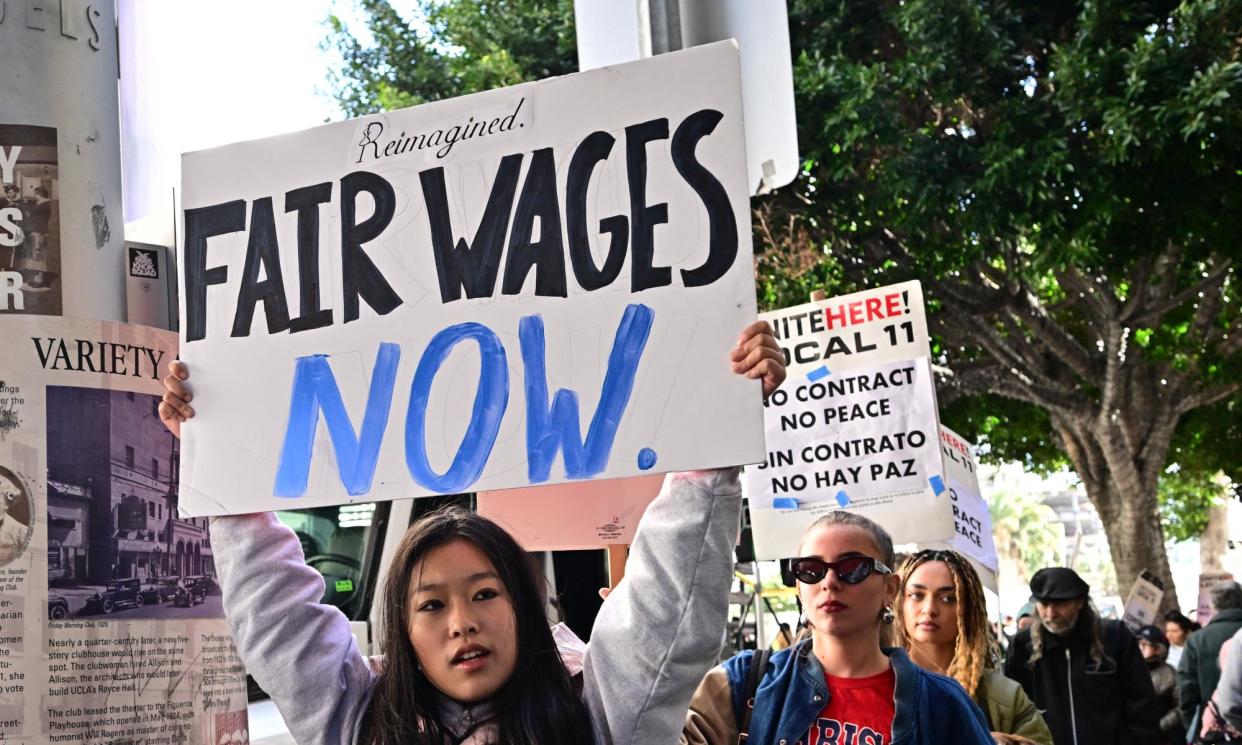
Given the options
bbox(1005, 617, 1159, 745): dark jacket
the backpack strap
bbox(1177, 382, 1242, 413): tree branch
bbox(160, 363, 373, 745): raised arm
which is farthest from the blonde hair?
bbox(1177, 382, 1242, 413): tree branch

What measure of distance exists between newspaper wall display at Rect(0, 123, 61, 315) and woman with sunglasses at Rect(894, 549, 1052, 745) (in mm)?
2843

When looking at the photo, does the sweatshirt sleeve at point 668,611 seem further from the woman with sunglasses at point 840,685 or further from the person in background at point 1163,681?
the person in background at point 1163,681

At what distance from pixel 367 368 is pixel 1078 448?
15.3 m

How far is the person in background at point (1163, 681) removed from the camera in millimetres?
9914

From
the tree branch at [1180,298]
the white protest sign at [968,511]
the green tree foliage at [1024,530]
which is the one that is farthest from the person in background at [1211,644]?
the green tree foliage at [1024,530]

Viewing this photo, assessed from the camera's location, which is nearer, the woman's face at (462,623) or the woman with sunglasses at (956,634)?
the woman's face at (462,623)

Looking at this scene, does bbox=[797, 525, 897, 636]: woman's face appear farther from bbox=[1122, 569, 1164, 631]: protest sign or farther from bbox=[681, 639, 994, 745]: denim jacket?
bbox=[1122, 569, 1164, 631]: protest sign

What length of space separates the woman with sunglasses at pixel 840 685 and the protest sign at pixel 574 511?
54cm

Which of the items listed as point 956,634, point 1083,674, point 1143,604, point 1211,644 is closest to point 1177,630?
point 1143,604

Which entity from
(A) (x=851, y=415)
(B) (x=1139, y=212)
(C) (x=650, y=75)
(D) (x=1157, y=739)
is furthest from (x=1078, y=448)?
(C) (x=650, y=75)

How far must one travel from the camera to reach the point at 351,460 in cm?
→ 245

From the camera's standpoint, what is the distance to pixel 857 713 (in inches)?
119

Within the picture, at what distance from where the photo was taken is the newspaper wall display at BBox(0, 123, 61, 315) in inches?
94.1

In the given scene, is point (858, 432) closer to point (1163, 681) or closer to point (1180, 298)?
point (1163, 681)
